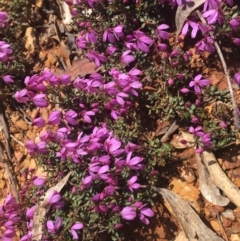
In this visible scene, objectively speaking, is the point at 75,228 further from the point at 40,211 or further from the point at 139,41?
the point at 139,41

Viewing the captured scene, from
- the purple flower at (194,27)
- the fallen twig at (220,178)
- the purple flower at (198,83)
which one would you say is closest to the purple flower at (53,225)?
the fallen twig at (220,178)

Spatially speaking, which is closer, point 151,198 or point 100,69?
point 151,198

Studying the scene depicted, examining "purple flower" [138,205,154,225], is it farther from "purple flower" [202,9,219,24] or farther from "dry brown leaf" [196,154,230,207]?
"purple flower" [202,9,219,24]

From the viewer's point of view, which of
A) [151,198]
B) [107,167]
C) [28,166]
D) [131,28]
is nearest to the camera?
[107,167]

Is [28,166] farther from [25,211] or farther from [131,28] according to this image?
[131,28]

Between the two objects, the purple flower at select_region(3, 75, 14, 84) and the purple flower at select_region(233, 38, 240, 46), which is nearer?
the purple flower at select_region(233, 38, 240, 46)

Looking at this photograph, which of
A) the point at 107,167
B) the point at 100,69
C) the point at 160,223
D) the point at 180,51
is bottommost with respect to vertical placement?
the point at 160,223

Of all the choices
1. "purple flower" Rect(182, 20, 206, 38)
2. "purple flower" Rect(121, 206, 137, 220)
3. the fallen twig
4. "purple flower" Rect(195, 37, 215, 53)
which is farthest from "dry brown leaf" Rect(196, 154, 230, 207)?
"purple flower" Rect(182, 20, 206, 38)

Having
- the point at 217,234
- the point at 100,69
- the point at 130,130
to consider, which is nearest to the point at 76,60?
the point at 100,69
